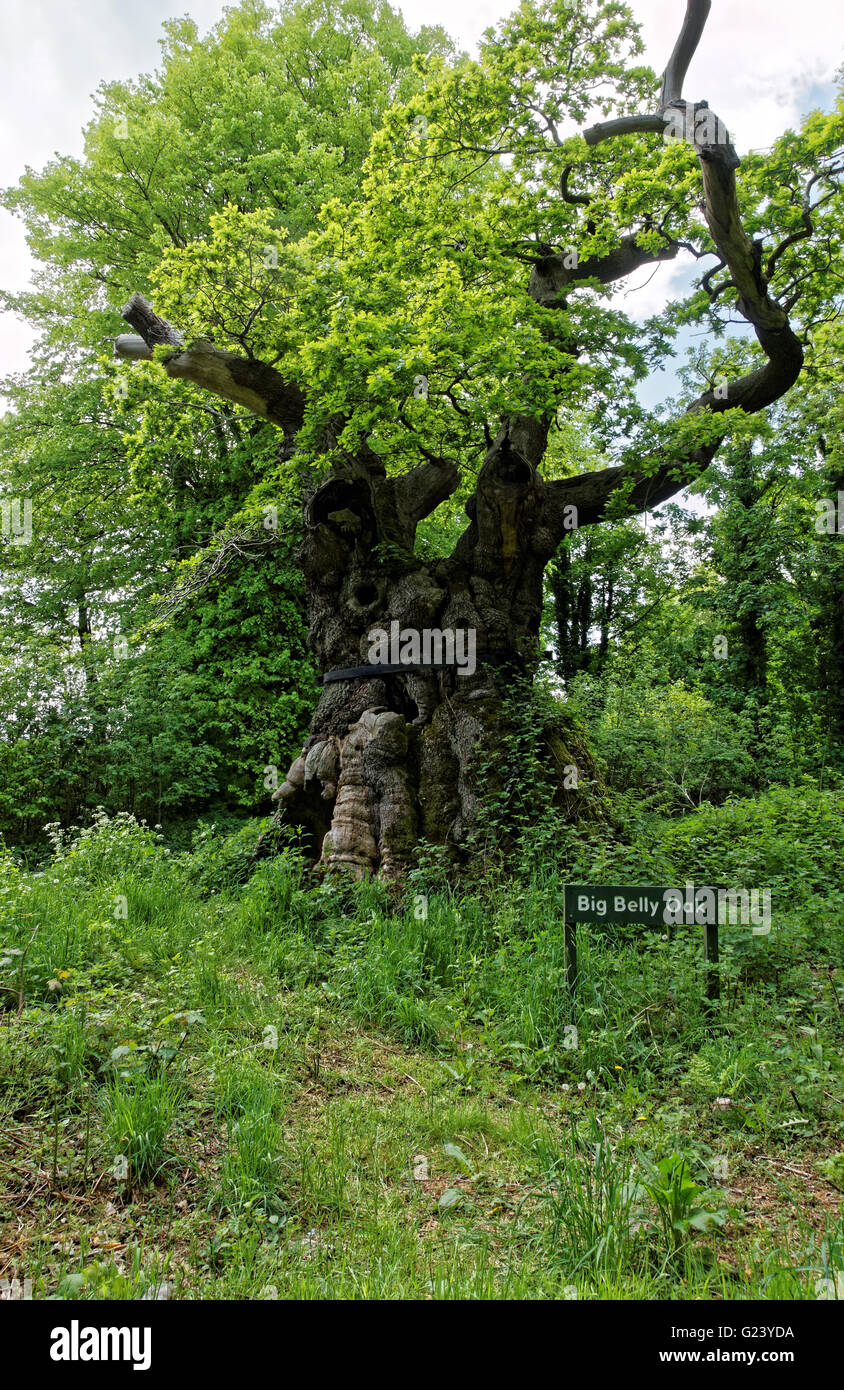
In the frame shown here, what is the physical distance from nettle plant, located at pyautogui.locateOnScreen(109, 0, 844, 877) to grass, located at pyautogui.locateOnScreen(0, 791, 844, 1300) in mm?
2190

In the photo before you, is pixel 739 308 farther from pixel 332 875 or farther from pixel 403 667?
pixel 332 875

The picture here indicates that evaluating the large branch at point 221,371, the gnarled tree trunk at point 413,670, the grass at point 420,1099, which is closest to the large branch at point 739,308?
the gnarled tree trunk at point 413,670

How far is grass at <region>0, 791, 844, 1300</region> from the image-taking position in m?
2.46

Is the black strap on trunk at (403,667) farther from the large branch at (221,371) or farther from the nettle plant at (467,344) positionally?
the large branch at (221,371)

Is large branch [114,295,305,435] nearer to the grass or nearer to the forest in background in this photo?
the forest in background

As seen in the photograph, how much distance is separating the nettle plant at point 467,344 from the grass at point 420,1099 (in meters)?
2.19

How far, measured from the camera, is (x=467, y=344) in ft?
23.4

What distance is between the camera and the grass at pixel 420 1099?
8.05ft

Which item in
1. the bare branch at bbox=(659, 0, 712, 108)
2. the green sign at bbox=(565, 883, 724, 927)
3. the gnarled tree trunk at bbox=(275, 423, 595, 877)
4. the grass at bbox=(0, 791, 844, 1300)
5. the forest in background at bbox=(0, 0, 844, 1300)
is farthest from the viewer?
the gnarled tree trunk at bbox=(275, 423, 595, 877)

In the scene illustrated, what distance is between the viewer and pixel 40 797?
10773 millimetres

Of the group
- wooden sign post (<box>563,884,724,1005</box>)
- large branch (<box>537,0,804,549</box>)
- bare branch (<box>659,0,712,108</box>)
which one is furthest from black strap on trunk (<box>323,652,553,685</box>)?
bare branch (<box>659,0,712,108</box>)

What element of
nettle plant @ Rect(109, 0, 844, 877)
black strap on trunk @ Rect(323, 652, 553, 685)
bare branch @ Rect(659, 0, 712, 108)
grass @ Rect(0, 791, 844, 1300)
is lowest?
grass @ Rect(0, 791, 844, 1300)

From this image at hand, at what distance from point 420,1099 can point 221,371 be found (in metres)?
7.81

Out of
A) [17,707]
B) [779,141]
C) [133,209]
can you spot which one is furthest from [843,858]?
[133,209]
